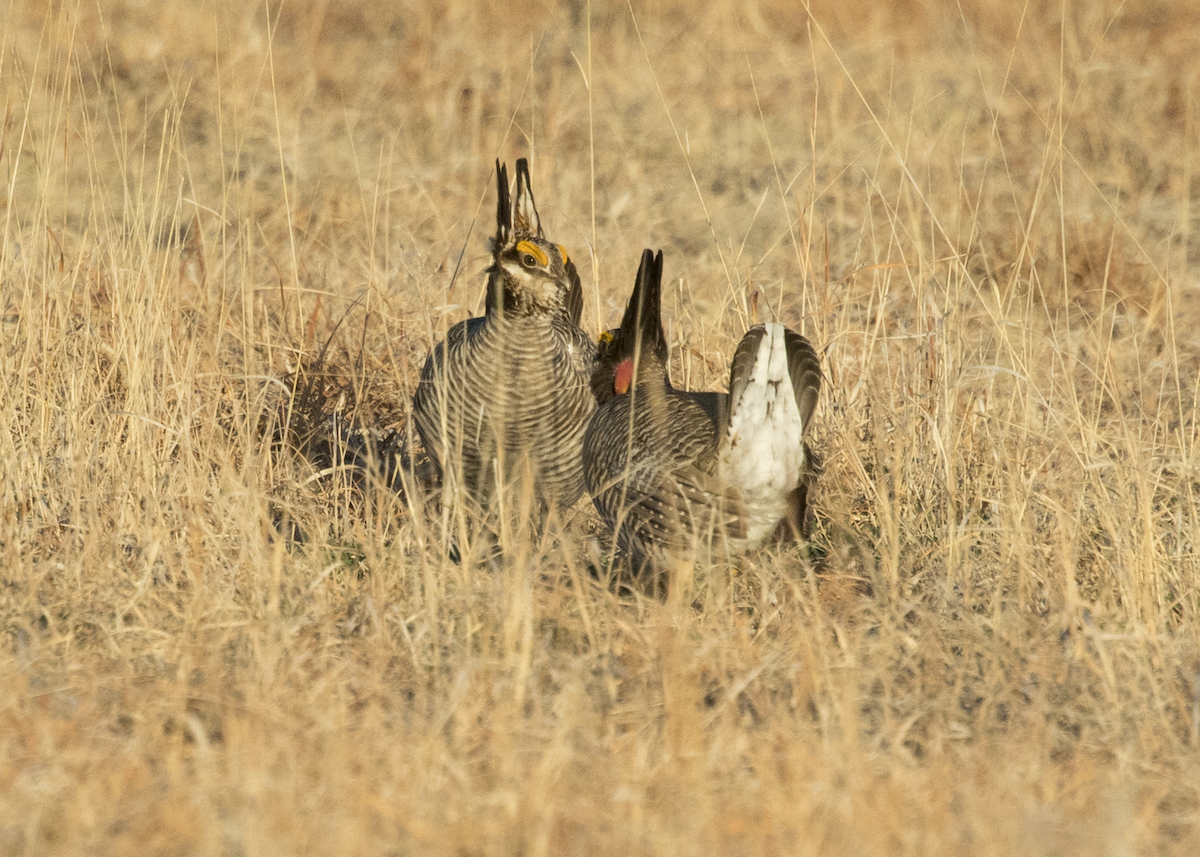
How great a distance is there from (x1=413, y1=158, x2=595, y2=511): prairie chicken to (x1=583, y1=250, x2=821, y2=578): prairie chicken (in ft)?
1.42

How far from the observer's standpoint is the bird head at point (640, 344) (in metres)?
3.98

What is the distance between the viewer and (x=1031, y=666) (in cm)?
281

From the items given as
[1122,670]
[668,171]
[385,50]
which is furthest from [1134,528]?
[385,50]

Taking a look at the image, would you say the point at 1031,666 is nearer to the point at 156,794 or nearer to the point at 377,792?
the point at 377,792

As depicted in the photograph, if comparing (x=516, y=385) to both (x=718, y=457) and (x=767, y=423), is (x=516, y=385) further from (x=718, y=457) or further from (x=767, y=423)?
(x=767, y=423)

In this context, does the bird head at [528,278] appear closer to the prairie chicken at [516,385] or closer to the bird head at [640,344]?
the prairie chicken at [516,385]

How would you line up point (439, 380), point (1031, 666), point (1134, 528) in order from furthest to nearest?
point (439, 380) < point (1134, 528) < point (1031, 666)

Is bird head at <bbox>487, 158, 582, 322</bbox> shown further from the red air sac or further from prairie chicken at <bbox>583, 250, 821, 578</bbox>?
prairie chicken at <bbox>583, 250, 821, 578</bbox>

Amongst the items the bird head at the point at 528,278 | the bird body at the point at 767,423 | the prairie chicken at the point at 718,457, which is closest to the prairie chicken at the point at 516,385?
the bird head at the point at 528,278

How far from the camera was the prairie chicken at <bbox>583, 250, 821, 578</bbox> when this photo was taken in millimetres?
3344

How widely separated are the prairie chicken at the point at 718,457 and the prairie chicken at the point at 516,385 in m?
0.43

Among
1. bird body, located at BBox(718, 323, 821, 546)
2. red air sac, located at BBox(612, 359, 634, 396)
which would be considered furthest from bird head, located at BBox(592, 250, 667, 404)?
bird body, located at BBox(718, 323, 821, 546)

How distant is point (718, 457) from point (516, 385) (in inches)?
34.1

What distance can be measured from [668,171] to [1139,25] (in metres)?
4.90
